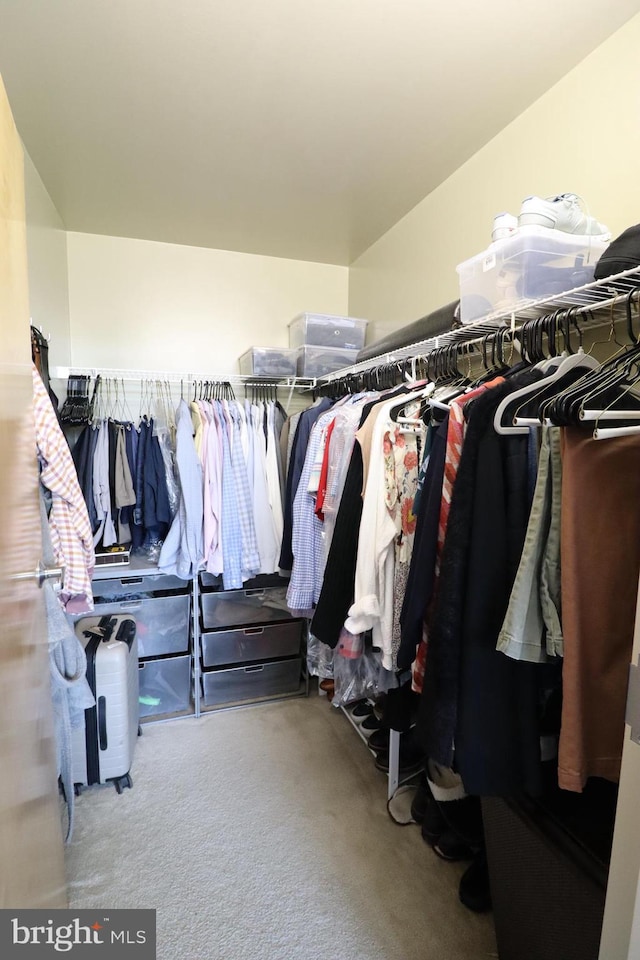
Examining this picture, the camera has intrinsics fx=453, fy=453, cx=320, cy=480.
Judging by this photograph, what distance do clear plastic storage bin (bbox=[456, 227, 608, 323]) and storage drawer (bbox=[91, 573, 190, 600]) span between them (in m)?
1.92

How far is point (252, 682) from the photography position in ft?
8.09

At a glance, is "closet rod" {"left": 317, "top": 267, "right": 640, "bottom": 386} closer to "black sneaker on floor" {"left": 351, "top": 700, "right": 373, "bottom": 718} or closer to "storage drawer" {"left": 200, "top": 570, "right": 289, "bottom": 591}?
"storage drawer" {"left": 200, "top": 570, "right": 289, "bottom": 591}

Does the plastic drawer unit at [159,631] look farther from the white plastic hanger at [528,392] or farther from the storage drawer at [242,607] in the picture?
the white plastic hanger at [528,392]

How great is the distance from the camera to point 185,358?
2.79m

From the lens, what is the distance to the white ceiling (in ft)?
4.05

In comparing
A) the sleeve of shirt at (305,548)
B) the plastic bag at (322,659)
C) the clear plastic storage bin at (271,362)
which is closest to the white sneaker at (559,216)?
the sleeve of shirt at (305,548)

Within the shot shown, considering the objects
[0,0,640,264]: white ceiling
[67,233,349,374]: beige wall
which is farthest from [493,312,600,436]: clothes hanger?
[67,233,349,374]: beige wall

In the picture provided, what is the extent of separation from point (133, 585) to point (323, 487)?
1.14 m

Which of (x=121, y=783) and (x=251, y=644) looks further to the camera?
(x=251, y=644)

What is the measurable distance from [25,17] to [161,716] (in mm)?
2743

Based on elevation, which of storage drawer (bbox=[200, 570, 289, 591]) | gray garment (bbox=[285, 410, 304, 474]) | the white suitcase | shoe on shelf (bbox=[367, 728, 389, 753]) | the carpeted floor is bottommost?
the carpeted floor

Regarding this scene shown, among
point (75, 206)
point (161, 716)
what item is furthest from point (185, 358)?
point (161, 716)

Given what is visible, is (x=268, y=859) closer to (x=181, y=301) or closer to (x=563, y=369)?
(x=563, y=369)

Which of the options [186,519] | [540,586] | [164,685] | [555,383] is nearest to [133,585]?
[186,519]
